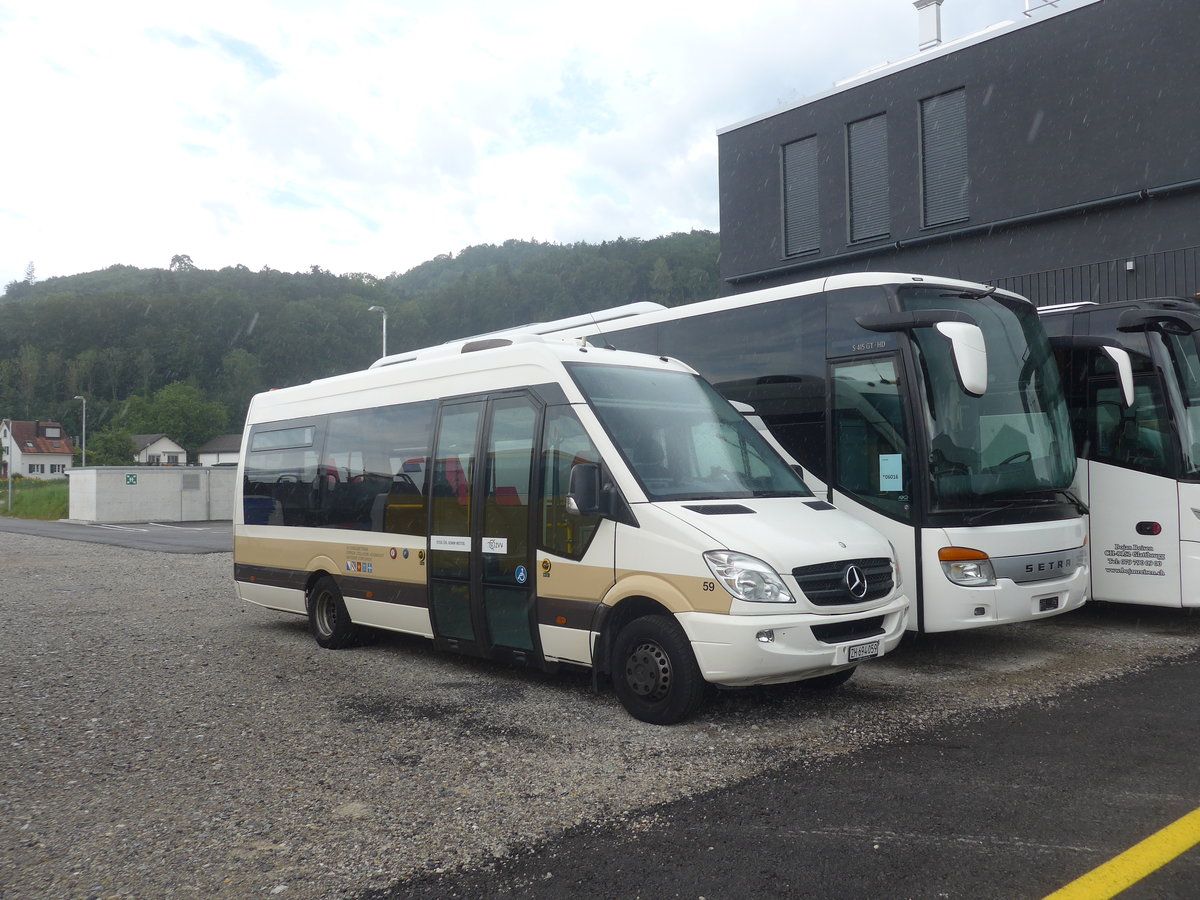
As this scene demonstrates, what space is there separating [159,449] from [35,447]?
14054mm

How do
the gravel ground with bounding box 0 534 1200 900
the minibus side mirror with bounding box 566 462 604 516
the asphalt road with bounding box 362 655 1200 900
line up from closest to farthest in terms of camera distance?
the asphalt road with bounding box 362 655 1200 900 < the gravel ground with bounding box 0 534 1200 900 < the minibus side mirror with bounding box 566 462 604 516

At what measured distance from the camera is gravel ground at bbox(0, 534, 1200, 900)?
13.8 ft

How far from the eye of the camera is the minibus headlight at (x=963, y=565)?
746cm

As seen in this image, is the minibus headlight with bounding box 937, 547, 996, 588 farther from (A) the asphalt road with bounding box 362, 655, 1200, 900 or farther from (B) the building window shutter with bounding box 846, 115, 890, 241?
(B) the building window shutter with bounding box 846, 115, 890, 241

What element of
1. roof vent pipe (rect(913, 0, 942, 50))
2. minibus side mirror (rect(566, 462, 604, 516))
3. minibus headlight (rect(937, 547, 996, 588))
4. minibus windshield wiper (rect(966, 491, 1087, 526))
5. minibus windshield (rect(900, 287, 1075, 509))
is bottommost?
minibus headlight (rect(937, 547, 996, 588))

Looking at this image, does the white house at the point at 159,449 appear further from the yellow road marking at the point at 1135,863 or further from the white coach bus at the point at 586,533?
the yellow road marking at the point at 1135,863

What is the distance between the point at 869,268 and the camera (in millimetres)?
20266

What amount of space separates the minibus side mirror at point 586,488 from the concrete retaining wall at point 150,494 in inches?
1508

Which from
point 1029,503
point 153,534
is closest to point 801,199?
point 1029,503

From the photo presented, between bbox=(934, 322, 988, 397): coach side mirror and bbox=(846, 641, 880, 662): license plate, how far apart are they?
2.06 metres

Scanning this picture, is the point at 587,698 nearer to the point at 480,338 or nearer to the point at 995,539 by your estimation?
the point at 995,539

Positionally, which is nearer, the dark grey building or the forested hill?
the dark grey building

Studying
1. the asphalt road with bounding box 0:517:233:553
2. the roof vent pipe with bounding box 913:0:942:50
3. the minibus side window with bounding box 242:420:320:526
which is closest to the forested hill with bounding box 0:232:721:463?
the asphalt road with bounding box 0:517:233:553

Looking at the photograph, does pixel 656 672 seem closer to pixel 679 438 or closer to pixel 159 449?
pixel 679 438
